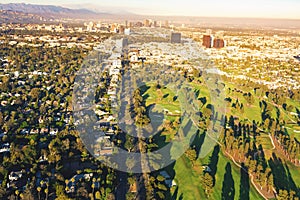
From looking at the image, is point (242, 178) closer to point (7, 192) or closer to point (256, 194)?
point (256, 194)

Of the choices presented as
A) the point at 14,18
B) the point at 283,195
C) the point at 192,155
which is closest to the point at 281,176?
the point at 283,195

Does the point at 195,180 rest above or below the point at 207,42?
below

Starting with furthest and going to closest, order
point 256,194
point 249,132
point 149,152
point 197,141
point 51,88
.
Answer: point 51,88
point 249,132
point 197,141
point 149,152
point 256,194

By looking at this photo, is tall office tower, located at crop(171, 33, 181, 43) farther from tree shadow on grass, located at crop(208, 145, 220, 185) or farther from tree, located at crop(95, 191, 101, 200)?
tree, located at crop(95, 191, 101, 200)

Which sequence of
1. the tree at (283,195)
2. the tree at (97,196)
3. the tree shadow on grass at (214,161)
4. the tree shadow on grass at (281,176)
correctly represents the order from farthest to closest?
the tree shadow on grass at (214,161) < the tree shadow on grass at (281,176) < the tree at (283,195) < the tree at (97,196)

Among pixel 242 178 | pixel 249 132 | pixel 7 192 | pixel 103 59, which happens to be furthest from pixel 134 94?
pixel 103 59

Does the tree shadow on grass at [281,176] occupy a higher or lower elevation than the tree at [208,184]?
lower

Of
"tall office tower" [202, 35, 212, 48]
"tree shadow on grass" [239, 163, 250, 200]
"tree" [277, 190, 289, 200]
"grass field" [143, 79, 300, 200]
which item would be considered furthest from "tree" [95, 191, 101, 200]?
"tall office tower" [202, 35, 212, 48]

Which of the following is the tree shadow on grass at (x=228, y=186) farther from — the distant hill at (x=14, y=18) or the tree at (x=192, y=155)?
the distant hill at (x=14, y=18)

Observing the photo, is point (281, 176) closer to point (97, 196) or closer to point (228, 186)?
point (228, 186)

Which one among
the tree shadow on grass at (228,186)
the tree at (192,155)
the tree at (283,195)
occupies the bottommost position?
the tree shadow on grass at (228,186)

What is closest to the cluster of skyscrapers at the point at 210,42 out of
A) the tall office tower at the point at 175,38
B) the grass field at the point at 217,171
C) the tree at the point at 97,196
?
the tall office tower at the point at 175,38
